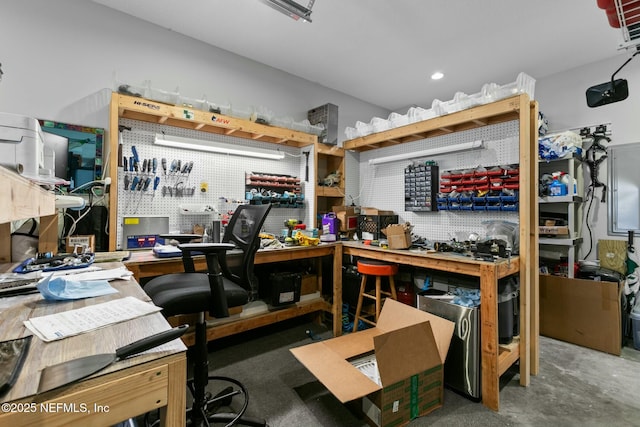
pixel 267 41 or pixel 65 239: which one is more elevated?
pixel 267 41

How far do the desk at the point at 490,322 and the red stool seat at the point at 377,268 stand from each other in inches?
13.4

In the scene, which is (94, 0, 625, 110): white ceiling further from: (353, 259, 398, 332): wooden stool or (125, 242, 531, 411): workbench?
(353, 259, 398, 332): wooden stool

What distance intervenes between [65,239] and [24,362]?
1.86 meters

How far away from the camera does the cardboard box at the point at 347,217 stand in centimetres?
328

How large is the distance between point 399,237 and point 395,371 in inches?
45.1

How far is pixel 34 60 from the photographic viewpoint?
2189mm

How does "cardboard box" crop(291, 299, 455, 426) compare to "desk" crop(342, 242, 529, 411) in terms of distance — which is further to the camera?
"desk" crop(342, 242, 529, 411)

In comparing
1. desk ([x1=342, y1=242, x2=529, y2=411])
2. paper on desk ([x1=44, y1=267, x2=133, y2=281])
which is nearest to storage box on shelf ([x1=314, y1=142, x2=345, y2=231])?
desk ([x1=342, y1=242, x2=529, y2=411])

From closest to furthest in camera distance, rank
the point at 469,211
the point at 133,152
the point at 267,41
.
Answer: the point at 133,152 < the point at 469,211 < the point at 267,41

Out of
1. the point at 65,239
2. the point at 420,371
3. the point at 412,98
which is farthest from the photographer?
the point at 412,98

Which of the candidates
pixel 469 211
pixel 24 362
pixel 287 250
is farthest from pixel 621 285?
pixel 24 362

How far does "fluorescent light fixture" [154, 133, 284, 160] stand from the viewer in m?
2.63

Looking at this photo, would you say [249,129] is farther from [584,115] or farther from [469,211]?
[584,115]

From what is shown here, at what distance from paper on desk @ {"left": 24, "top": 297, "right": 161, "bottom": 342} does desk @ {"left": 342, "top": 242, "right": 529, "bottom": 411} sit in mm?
1844
